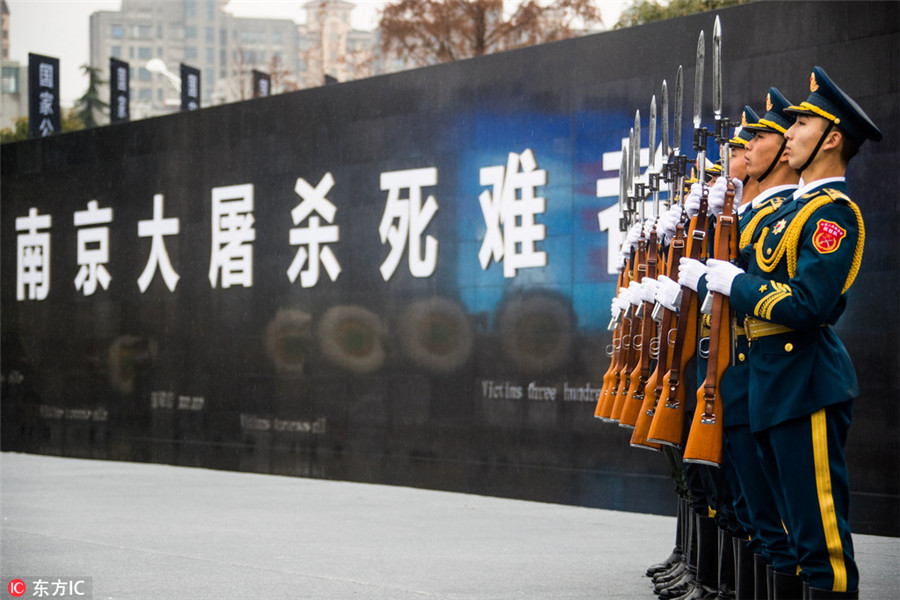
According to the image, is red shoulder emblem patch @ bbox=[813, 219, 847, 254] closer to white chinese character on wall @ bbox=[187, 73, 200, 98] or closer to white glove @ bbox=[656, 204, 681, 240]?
white glove @ bbox=[656, 204, 681, 240]

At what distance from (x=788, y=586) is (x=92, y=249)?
11098 mm

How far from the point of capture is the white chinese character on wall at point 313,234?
426 inches

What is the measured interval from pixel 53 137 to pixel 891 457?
9.97 meters

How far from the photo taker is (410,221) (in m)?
10.1

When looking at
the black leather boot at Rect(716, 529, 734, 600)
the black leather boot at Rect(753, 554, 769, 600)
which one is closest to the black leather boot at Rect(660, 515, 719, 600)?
the black leather boot at Rect(716, 529, 734, 600)

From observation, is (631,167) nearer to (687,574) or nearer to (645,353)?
(645,353)

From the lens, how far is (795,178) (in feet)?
12.5

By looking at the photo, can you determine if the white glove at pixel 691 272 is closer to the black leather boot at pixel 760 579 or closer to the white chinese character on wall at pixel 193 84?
the black leather boot at pixel 760 579

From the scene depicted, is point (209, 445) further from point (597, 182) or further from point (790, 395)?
point (790, 395)

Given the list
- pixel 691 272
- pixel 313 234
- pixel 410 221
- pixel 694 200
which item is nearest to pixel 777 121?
Result: pixel 694 200

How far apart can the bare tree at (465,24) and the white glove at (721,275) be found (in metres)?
19.0

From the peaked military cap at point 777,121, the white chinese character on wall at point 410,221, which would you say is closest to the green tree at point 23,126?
the white chinese character on wall at point 410,221

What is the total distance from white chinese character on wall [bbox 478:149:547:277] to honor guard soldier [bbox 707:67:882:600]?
5649 mm

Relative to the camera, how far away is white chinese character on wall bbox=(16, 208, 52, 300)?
13.9 m
